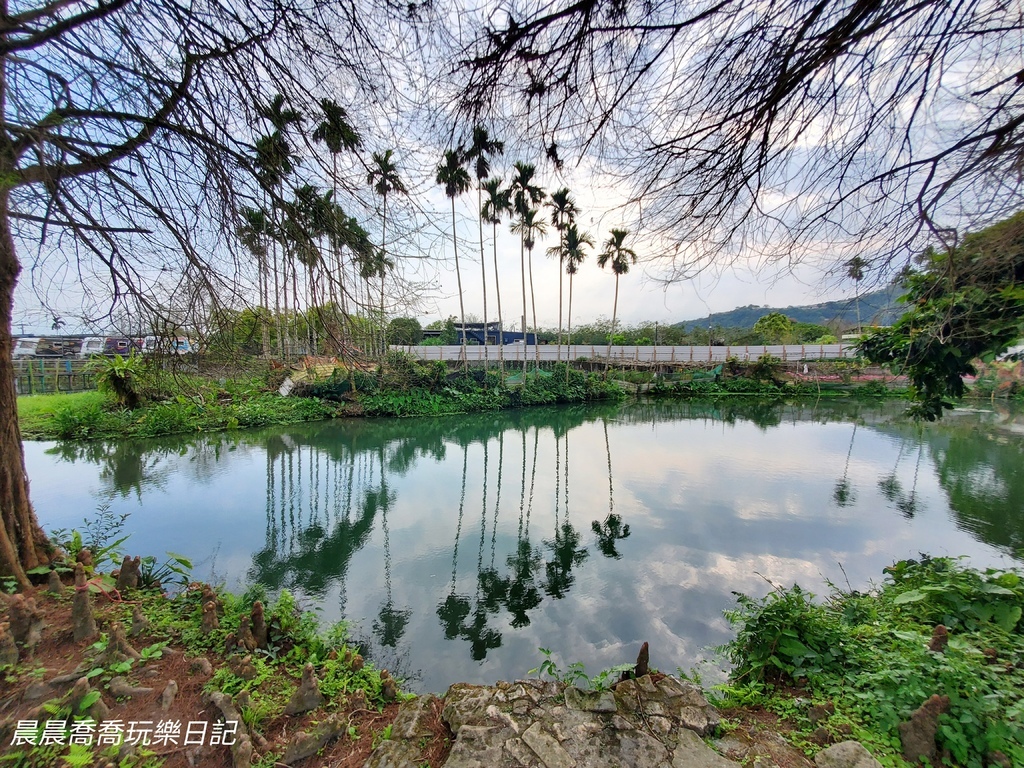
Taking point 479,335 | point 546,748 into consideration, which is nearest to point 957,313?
point 546,748

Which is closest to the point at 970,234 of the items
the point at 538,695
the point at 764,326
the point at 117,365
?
the point at 538,695

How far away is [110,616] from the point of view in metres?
2.53

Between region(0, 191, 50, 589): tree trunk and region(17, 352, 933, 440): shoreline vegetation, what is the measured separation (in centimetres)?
67

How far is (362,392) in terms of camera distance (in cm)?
1519

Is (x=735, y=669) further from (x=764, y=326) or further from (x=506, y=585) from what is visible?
(x=764, y=326)

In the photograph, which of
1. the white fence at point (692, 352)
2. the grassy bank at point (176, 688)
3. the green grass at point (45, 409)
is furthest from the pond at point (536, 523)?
the white fence at point (692, 352)

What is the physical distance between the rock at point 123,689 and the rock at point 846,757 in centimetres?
309

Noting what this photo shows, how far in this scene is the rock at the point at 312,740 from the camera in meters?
1.79

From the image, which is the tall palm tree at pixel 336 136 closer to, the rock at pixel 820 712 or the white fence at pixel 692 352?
the rock at pixel 820 712

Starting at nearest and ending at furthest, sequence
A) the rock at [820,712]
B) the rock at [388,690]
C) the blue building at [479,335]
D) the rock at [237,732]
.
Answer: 1. the rock at [237,732]
2. the rock at [820,712]
3. the rock at [388,690]
4. the blue building at [479,335]

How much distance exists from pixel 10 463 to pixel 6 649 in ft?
4.54

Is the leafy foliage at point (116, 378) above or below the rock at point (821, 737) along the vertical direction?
above

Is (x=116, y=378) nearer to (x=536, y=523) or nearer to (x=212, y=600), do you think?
(x=212, y=600)

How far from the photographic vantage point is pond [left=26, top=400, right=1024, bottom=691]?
3.60m
